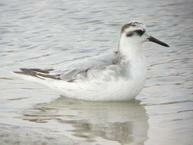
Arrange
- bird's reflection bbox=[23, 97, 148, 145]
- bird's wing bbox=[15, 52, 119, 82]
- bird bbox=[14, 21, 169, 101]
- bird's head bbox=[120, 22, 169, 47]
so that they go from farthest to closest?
bird's head bbox=[120, 22, 169, 47] → bird's wing bbox=[15, 52, 119, 82] → bird bbox=[14, 21, 169, 101] → bird's reflection bbox=[23, 97, 148, 145]

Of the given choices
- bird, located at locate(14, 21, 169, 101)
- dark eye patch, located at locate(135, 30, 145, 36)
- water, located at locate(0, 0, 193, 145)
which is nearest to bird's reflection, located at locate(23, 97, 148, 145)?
water, located at locate(0, 0, 193, 145)

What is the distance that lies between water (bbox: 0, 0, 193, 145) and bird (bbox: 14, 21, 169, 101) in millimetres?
192

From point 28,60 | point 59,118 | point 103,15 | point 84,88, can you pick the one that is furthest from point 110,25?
point 59,118

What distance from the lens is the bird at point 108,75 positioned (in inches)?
423

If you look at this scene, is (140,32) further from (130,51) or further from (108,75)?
(108,75)

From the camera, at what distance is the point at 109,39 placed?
46.8 ft

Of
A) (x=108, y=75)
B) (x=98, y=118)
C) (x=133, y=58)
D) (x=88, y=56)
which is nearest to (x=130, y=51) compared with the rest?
(x=133, y=58)

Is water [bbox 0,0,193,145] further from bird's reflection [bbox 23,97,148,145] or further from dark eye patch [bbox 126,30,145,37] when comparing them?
dark eye patch [bbox 126,30,145,37]

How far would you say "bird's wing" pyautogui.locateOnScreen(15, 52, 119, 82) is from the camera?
10984mm

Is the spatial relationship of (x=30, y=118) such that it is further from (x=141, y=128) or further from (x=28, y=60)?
(x=28, y=60)

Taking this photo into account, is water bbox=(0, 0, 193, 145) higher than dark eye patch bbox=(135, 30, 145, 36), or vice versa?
dark eye patch bbox=(135, 30, 145, 36)

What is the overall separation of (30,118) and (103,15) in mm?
6155

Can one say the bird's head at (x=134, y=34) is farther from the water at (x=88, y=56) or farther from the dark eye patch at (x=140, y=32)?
the water at (x=88, y=56)

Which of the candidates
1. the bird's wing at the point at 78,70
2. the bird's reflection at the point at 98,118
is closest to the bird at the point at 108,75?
the bird's wing at the point at 78,70
